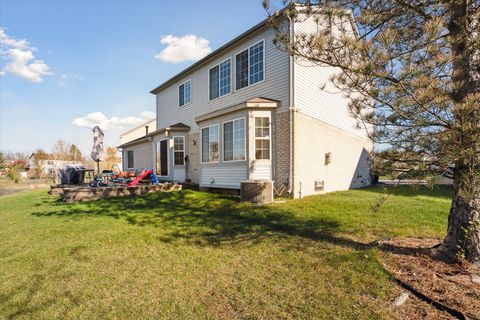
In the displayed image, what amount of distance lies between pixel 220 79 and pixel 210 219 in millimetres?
8410

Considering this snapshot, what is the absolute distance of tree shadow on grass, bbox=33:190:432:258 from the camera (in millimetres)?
5203

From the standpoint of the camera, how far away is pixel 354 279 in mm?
3248

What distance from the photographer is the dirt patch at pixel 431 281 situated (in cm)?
256

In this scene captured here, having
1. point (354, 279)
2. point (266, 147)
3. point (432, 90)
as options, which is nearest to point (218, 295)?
point (354, 279)

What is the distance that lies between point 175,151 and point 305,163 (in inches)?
323

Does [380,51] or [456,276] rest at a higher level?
[380,51]

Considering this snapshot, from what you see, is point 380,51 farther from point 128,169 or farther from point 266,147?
point 128,169

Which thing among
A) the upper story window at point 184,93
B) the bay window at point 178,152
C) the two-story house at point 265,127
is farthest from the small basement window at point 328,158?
the upper story window at point 184,93

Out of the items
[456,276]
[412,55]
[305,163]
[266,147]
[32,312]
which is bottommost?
[32,312]

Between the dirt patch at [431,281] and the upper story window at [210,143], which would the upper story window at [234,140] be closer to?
the upper story window at [210,143]

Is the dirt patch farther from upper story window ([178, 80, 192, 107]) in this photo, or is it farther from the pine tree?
upper story window ([178, 80, 192, 107])

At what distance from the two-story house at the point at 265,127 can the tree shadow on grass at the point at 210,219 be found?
75.4 inches

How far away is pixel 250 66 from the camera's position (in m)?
11.0

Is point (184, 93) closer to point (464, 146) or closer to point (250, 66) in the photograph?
point (250, 66)
